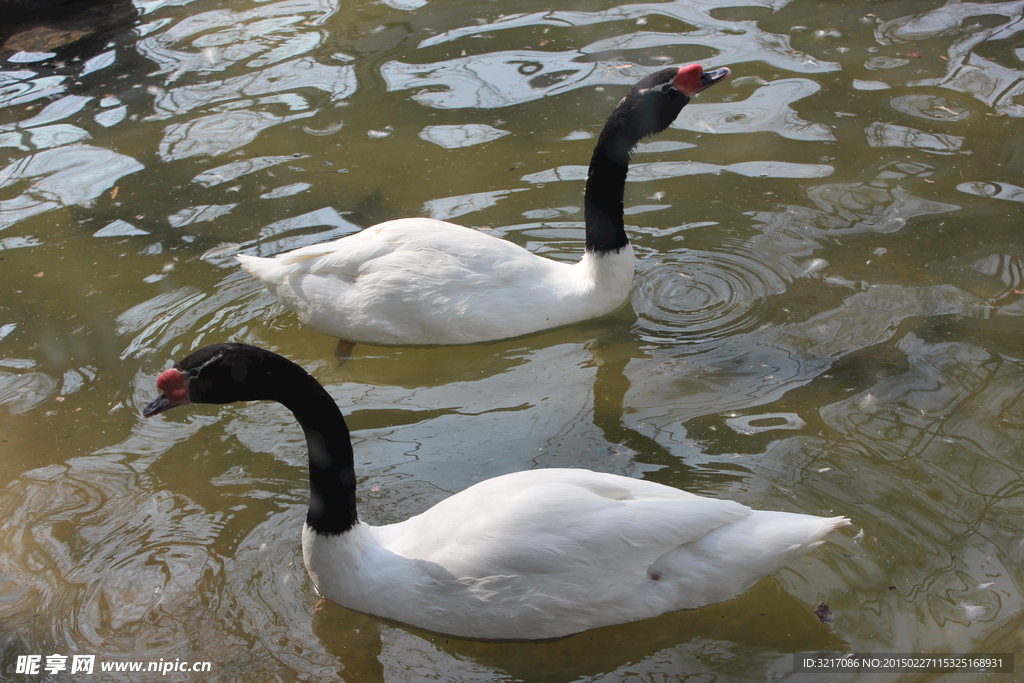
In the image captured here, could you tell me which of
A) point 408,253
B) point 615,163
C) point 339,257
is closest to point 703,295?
point 615,163

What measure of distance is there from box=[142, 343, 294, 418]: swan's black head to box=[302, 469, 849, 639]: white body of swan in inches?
33.7

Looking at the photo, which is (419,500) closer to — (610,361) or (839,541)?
(610,361)

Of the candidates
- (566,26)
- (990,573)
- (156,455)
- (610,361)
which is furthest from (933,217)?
(156,455)

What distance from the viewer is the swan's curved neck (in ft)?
10.6

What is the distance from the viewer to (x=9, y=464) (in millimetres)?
4344

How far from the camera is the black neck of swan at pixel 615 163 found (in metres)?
4.75

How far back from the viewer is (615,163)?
15.9 feet

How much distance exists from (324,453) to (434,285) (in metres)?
1.60

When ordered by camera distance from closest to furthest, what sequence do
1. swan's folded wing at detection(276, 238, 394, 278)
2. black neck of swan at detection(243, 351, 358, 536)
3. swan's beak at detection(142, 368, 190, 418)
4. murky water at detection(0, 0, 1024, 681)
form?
swan's beak at detection(142, 368, 190, 418), black neck of swan at detection(243, 351, 358, 536), murky water at detection(0, 0, 1024, 681), swan's folded wing at detection(276, 238, 394, 278)

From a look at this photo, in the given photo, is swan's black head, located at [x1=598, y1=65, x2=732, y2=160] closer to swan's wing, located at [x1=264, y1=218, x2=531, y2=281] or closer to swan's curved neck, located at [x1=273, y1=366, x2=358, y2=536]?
swan's wing, located at [x1=264, y1=218, x2=531, y2=281]

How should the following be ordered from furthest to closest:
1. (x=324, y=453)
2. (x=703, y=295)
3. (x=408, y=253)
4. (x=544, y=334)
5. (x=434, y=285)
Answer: (x=703, y=295) < (x=544, y=334) < (x=408, y=253) < (x=434, y=285) < (x=324, y=453)

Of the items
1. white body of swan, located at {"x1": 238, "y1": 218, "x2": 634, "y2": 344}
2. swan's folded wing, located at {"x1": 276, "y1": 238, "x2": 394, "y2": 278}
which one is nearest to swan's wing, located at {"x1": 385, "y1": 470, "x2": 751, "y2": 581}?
white body of swan, located at {"x1": 238, "y1": 218, "x2": 634, "y2": 344}

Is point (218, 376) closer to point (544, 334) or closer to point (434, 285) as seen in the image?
point (434, 285)

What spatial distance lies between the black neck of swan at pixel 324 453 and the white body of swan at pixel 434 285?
1.48 metres
